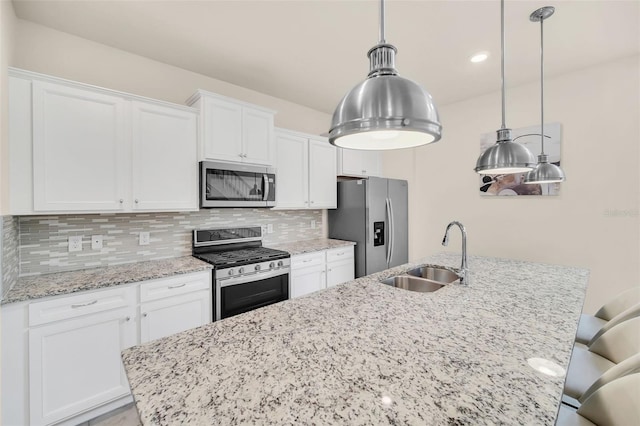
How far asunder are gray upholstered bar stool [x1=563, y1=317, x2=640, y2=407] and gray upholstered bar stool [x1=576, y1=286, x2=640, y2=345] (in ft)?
0.63

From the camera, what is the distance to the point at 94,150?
1.96 meters

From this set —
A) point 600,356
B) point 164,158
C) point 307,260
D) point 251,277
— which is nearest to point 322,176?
point 307,260

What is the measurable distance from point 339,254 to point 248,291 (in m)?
1.29

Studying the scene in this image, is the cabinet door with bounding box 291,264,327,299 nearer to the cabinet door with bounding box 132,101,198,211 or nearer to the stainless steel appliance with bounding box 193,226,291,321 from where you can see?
the stainless steel appliance with bounding box 193,226,291,321

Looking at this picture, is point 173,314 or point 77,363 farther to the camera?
point 173,314

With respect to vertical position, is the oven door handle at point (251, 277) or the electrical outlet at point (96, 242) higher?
the electrical outlet at point (96, 242)

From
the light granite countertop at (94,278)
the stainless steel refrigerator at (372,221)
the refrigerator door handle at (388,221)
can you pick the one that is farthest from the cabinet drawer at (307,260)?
the refrigerator door handle at (388,221)

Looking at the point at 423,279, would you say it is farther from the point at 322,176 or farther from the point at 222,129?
the point at 222,129

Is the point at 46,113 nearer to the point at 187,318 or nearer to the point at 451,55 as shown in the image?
the point at 187,318

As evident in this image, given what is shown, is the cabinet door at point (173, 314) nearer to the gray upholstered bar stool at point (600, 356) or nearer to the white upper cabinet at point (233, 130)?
the white upper cabinet at point (233, 130)

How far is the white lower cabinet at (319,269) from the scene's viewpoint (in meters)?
2.89

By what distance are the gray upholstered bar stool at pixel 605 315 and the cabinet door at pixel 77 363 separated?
2829 mm

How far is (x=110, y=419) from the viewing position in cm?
184

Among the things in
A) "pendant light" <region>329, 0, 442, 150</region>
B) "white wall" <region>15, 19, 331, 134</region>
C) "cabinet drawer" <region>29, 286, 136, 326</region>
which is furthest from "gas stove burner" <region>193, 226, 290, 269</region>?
"pendant light" <region>329, 0, 442, 150</region>
